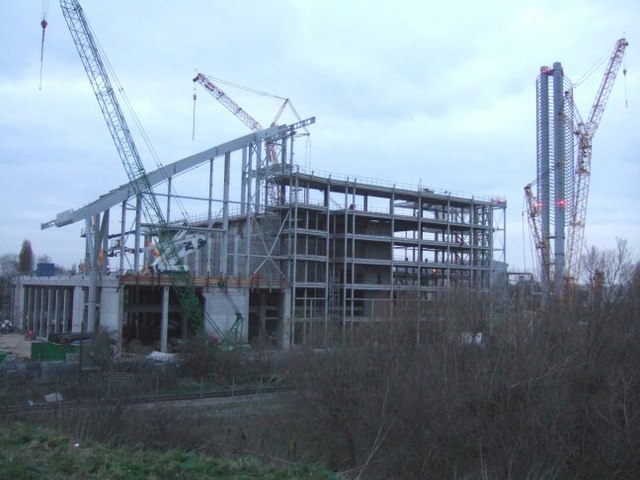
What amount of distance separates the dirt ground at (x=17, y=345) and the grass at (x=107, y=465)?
5035 centimetres

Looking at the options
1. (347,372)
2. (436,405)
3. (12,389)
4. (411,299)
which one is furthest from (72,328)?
(436,405)

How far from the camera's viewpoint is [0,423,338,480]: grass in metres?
11.7

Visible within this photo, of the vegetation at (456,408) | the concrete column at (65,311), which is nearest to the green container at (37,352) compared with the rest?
the vegetation at (456,408)

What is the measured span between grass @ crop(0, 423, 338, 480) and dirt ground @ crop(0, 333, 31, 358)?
50349 millimetres

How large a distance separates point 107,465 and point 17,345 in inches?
2604

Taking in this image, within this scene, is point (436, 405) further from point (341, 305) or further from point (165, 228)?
point (341, 305)

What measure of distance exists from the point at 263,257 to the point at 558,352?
46065 millimetres

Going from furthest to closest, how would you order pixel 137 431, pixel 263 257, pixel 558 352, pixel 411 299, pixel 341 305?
pixel 341 305
pixel 263 257
pixel 411 299
pixel 558 352
pixel 137 431

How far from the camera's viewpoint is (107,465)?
12547mm

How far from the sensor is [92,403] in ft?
80.9

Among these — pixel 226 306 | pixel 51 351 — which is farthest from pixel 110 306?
pixel 226 306

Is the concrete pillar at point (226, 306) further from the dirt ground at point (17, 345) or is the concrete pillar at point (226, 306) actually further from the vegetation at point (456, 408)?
the vegetation at point (456, 408)

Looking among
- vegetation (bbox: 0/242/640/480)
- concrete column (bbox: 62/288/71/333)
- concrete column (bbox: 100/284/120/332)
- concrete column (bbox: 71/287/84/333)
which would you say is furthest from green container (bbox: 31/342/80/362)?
concrete column (bbox: 62/288/71/333)

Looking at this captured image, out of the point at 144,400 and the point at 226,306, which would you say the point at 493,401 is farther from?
the point at 226,306
